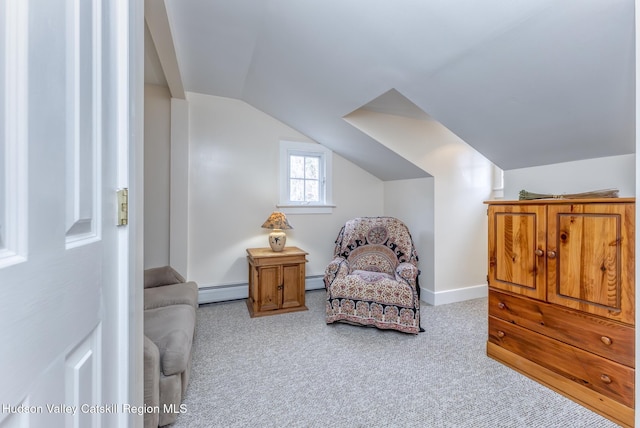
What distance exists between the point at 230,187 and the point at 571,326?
315 centimetres

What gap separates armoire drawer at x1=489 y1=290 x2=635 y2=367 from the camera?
55.5 inches

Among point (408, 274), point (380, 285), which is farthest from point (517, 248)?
point (380, 285)

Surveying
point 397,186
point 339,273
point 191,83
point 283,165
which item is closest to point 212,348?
point 339,273

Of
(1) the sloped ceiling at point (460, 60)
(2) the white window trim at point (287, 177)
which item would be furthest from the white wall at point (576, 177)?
(2) the white window trim at point (287, 177)

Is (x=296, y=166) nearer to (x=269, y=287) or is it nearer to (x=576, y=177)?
(x=269, y=287)

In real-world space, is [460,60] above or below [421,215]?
above

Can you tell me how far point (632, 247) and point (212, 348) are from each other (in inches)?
105

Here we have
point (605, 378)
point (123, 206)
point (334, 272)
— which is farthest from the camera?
point (334, 272)

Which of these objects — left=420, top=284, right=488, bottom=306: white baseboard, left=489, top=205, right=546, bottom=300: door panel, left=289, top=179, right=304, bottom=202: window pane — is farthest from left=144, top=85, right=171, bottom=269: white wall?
left=489, top=205, right=546, bottom=300: door panel

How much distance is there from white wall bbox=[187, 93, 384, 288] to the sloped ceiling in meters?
0.62

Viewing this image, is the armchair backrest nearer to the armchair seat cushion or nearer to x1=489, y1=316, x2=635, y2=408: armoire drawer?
the armchair seat cushion

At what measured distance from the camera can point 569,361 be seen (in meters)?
1.62

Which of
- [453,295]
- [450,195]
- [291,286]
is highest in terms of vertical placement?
[450,195]

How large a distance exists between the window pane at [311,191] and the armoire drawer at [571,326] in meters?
2.24
